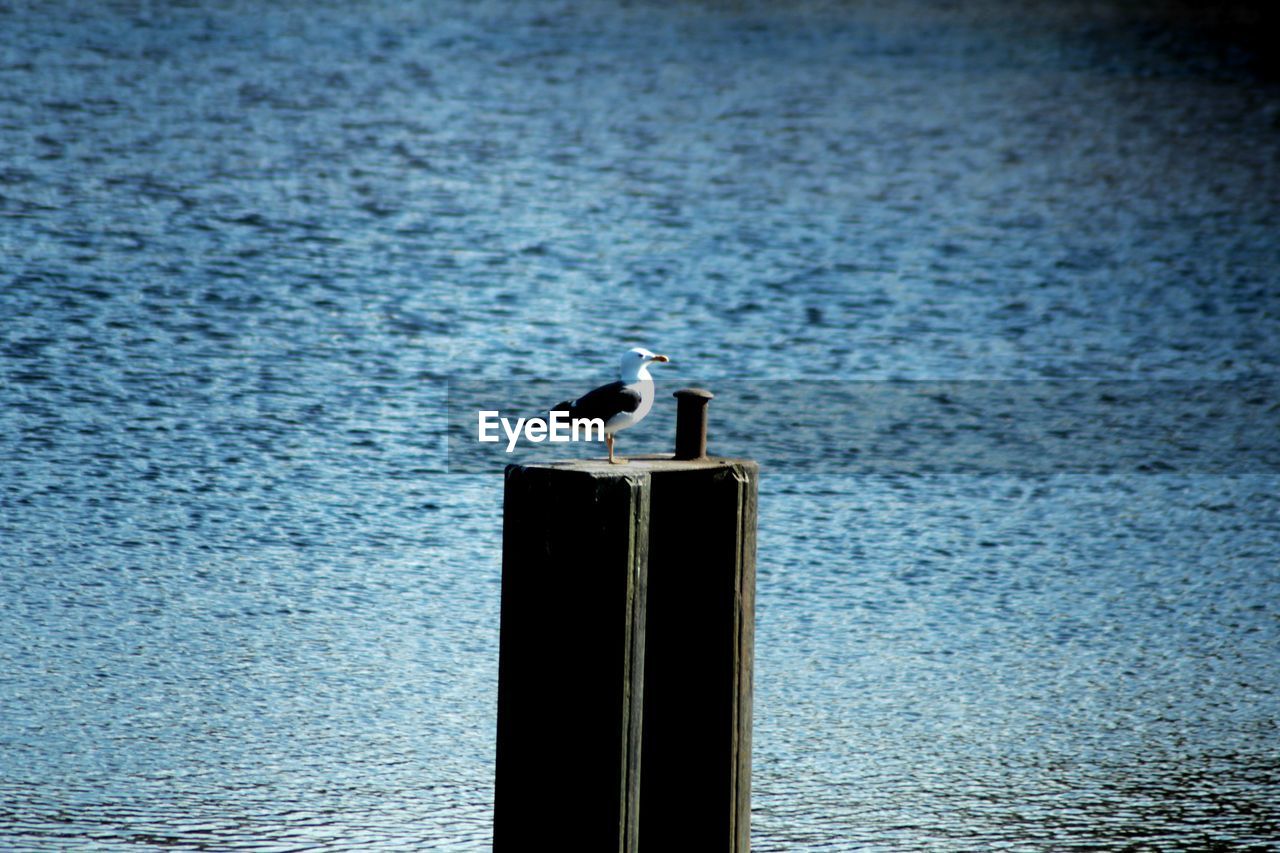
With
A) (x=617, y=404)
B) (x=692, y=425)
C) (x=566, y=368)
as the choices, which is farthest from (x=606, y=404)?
(x=566, y=368)

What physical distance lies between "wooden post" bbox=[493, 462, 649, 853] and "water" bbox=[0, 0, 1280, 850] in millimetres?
92

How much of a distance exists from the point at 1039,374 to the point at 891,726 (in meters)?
4.78

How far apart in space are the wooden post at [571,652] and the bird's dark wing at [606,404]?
0.45m

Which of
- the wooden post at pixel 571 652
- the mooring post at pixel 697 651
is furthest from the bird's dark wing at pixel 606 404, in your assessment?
the wooden post at pixel 571 652

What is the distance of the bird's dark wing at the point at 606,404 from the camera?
3.29m

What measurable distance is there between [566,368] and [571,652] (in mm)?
5625

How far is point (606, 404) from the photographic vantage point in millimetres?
3293

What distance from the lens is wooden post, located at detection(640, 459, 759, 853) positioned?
3066 millimetres

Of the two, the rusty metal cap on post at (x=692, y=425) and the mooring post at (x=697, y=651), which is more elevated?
the rusty metal cap on post at (x=692, y=425)

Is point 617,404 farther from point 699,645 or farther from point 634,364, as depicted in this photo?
point 699,645

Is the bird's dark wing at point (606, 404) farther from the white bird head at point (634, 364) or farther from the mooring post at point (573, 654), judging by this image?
the mooring post at point (573, 654)

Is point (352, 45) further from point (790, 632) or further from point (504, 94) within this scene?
point (790, 632)

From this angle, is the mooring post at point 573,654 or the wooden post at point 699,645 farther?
the wooden post at point 699,645

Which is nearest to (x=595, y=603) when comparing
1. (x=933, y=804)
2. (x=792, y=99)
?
(x=933, y=804)
